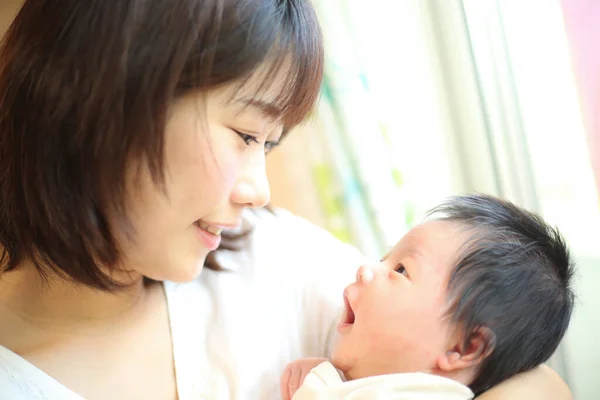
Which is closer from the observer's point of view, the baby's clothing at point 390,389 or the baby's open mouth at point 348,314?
the baby's clothing at point 390,389

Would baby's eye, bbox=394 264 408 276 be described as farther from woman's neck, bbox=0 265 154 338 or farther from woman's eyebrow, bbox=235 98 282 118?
woman's neck, bbox=0 265 154 338

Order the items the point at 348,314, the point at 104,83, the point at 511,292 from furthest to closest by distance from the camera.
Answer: the point at 348,314 → the point at 511,292 → the point at 104,83

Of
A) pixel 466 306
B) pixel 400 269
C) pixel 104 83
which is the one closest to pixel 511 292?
pixel 466 306

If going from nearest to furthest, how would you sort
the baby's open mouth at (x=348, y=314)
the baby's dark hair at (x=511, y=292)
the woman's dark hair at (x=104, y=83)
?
the woman's dark hair at (x=104, y=83) < the baby's dark hair at (x=511, y=292) < the baby's open mouth at (x=348, y=314)

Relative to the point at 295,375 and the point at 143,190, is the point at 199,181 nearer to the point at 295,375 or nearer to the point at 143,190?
the point at 143,190

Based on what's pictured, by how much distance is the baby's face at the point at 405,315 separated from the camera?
0.87 metres

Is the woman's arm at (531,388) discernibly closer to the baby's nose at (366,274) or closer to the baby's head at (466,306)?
the baby's head at (466,306)

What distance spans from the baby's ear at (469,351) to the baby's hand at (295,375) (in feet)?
0.64

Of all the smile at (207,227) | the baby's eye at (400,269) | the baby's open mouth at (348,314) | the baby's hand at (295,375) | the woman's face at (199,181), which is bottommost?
the baby's hand at (295,375)

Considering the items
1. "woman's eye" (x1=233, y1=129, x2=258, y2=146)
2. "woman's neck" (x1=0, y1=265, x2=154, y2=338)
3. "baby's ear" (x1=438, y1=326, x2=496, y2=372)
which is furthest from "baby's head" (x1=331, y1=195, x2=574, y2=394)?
"woman's neck" (x1=0, y1=265, x2=154, y2=338)

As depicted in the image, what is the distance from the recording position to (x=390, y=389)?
0.82 m

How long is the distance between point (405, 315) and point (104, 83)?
1.74 ft

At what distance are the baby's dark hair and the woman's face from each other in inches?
12.9

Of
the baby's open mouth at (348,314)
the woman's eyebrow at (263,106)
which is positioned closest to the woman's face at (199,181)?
the woman's eyebrow at (263,106)
